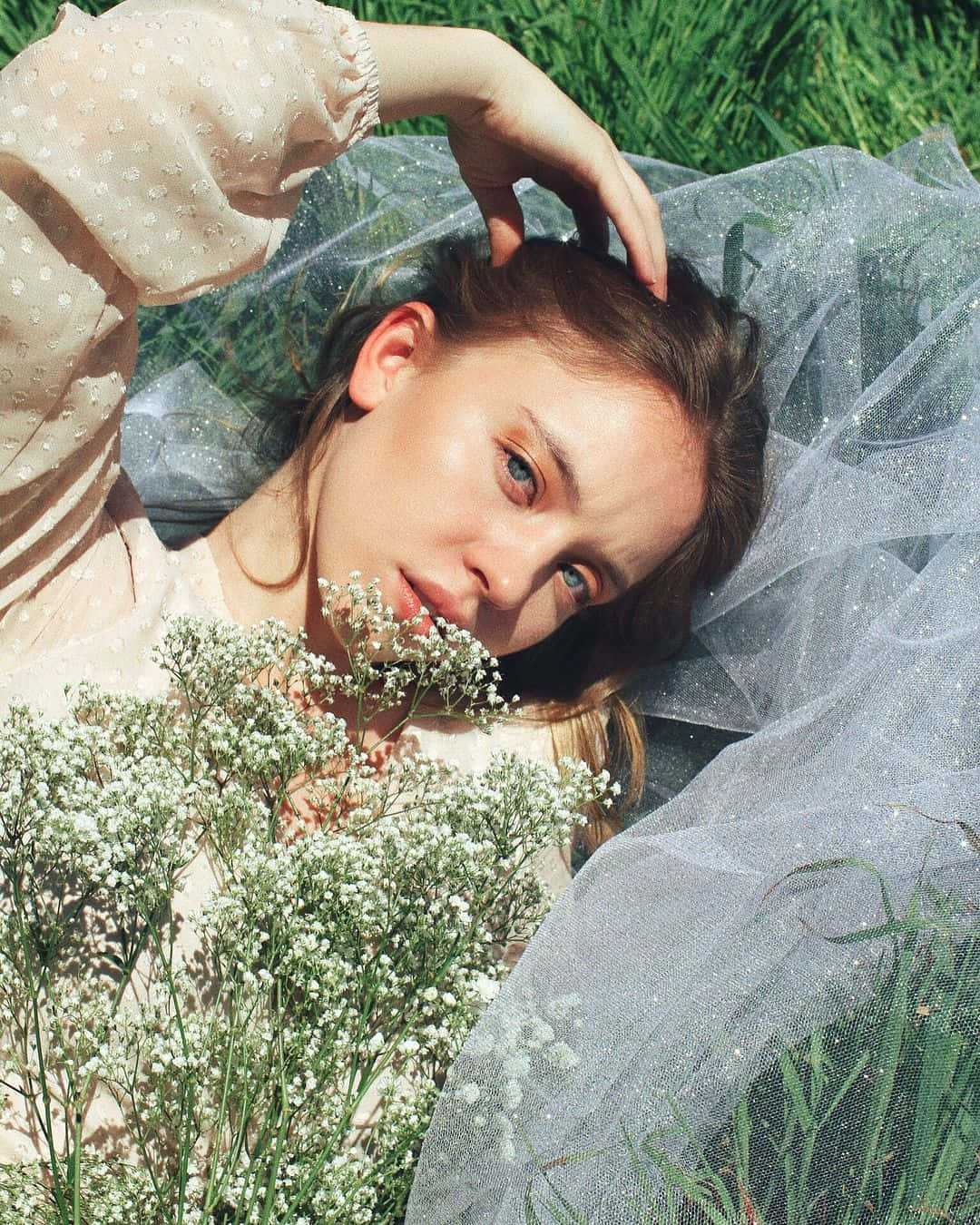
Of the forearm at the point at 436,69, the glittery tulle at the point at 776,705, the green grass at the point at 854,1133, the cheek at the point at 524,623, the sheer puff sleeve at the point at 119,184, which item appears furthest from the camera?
the cheek at the point at 524,623

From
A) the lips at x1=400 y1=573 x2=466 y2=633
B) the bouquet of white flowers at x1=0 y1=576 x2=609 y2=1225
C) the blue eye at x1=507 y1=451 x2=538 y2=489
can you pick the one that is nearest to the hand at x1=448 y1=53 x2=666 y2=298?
the blue eye at x1=507 y1=451 x2=538 y2=489

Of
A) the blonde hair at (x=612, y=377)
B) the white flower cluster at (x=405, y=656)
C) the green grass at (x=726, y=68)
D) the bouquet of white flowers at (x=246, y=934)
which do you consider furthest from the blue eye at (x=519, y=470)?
the green grass at (x=726, y=68)

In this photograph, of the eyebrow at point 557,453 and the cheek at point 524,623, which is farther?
the cheek at point 524,623

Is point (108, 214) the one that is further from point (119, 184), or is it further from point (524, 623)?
point (524, 623)

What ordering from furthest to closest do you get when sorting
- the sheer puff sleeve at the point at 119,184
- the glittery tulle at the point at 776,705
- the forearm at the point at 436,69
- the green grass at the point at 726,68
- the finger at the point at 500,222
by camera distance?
1. the green grass at the point at 726,68
2. the finger at the point at 500,222
3. the forearm at the point at 436,69
4. the sheer puff sleeve at the point at 119,184
5. the glittery tulle at the point at 776,705

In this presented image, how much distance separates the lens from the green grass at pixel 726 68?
314 centimetres

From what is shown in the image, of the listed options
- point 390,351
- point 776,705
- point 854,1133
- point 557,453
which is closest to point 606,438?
point 557,453

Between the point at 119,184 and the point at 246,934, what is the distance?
97cm

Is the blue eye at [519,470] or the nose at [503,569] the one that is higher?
the blue eye at [519,470]

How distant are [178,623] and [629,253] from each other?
3.46ft

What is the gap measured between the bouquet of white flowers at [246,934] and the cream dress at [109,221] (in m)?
0.24

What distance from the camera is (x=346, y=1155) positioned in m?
1.41

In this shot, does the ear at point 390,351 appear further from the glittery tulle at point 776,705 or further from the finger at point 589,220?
the glittery tulle at point 776,705

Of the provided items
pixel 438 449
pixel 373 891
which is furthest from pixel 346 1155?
pixel 438 449
